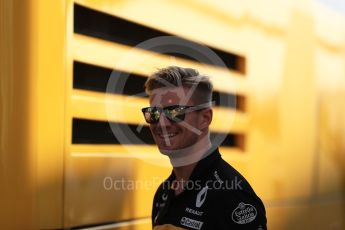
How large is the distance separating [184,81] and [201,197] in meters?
0.31

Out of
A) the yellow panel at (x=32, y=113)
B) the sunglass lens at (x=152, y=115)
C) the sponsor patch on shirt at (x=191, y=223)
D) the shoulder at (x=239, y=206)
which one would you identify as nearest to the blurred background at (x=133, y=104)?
the yellow panel at (x=32, y=113)

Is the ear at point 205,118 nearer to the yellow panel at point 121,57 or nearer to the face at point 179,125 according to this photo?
the face at point 179,125

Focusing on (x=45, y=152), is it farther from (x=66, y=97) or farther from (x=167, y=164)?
(x=167, y=164)

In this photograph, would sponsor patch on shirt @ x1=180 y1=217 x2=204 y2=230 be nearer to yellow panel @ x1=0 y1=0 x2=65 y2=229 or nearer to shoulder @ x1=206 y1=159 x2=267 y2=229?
shoulder @ x1=206 y1=159 x2=267 y2=229

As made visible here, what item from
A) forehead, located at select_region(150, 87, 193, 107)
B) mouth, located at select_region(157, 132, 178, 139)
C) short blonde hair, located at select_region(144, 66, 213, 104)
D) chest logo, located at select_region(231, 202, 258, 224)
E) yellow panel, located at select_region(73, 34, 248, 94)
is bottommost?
chest logo, located at select_region(231, 202, 258, 224)

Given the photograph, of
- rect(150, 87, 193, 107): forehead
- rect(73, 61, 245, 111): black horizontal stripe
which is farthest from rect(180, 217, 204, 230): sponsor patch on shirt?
rect(73, 61, 245, 111): black horizontal stripe

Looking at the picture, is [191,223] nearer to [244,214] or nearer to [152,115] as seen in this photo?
[244,214]


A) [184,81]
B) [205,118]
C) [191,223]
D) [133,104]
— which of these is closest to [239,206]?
[191,223]

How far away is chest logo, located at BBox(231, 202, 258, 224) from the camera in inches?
54.7

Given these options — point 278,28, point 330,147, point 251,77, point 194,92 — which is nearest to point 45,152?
point 194,92

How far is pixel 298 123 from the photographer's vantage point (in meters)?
2.49

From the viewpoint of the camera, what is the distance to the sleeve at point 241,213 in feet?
4.57

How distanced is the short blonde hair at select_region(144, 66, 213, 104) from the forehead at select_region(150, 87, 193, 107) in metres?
0.01

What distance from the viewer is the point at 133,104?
1722mm
